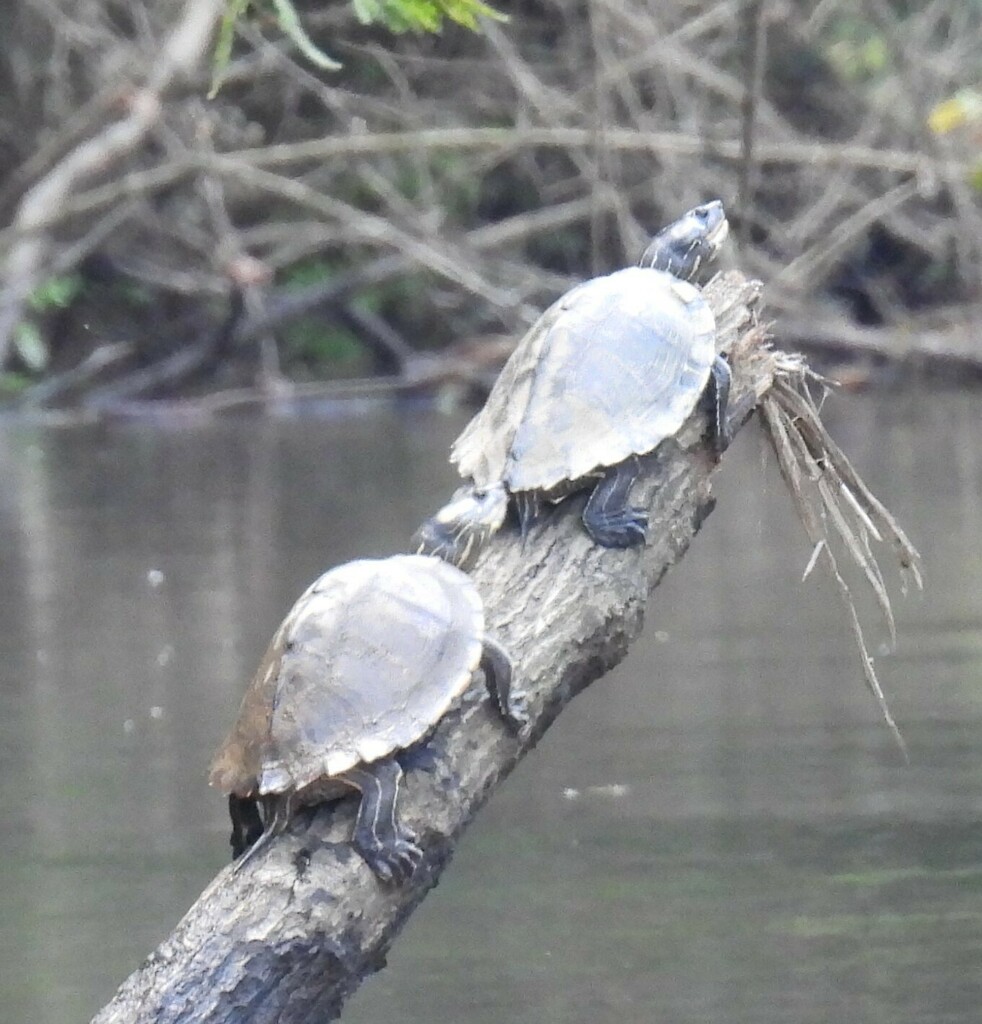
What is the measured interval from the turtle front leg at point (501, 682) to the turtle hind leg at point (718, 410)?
0.75m

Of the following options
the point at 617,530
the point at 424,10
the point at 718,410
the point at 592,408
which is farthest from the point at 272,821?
the point at 424,10

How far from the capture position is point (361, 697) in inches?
129

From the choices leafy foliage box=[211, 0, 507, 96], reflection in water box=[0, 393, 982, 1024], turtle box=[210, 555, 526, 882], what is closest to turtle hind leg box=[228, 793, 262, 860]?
turtle box=[210, 555, 526, 882]

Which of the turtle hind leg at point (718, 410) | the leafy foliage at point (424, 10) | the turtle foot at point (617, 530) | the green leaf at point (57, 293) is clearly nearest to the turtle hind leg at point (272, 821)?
the turtle foot at point (617, 530)

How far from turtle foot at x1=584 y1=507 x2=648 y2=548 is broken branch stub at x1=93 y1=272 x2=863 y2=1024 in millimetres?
16

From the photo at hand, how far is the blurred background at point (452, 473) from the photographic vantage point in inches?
165

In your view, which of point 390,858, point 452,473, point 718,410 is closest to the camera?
point 390,858

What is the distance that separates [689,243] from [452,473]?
264 inches

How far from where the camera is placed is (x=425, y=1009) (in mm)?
3732

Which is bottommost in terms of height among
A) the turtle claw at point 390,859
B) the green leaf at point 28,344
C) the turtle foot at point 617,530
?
the green leaf at point 28,344

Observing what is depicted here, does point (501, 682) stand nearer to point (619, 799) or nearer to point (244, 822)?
point (244, 822)

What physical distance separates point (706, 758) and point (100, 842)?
4.56 ft

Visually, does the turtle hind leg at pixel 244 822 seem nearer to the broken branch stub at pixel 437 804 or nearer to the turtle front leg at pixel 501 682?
the broken branch stub at pixel 437 804

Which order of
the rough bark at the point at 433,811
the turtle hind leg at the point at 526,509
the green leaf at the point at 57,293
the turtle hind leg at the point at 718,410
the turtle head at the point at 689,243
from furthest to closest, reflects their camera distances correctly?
the green leaf at the point at 57,293 < the turtle head at the point at 689,243 < the turtle hind leg at the point at 718,410 < the turtle hind leg at the point at 526,509 < the rough bark at the point at 433,811
